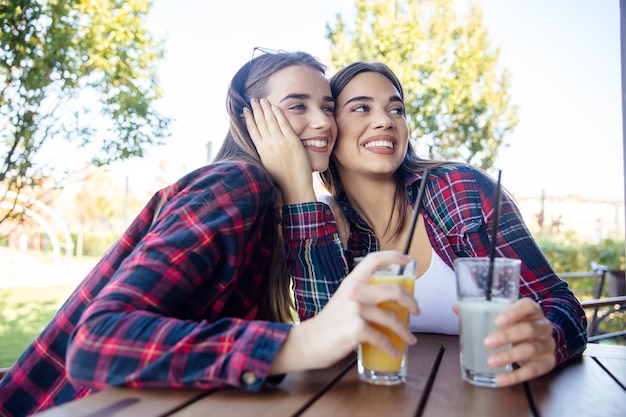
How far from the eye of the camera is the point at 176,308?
1189mm

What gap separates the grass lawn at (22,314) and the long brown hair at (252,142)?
4.43m

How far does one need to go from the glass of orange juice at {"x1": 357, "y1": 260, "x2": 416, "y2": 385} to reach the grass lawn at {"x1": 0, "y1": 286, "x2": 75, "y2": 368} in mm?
5130

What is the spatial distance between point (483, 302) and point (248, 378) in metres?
0.49

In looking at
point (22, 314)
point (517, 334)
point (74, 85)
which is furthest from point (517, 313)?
point (22, 314)

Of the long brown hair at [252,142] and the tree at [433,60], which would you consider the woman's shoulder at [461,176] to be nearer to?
the long brown hair at [252,142]

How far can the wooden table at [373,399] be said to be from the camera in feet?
3.00

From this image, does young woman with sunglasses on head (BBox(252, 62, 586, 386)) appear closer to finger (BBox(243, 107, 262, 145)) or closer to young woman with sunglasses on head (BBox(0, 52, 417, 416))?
young woman with sunglasses on head (BBox(0, 52, 417, 416))

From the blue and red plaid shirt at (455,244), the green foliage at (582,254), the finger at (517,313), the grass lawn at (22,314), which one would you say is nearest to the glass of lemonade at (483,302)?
the finger at (517,313)

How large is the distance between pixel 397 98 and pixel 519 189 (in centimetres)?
793

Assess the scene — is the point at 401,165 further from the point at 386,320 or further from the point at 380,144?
the point at 386,320

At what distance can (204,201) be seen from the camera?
1.29 meters

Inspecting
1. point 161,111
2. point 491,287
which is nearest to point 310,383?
point 491,287

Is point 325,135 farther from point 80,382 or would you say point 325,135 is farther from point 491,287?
point 80,382

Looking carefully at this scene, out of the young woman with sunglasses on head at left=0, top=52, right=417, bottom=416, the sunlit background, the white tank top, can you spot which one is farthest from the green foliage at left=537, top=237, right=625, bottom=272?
the young woman with sunglasses on head at left=0, top=52, right=417, bottom=416
